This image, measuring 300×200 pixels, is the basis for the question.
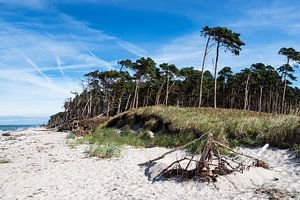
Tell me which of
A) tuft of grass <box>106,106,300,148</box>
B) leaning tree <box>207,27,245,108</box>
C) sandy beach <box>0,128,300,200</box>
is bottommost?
sandy beach <box>0,128,300,200</box>

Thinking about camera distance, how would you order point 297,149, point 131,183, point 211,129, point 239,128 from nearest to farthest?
point 131,183 → point 297,149 → point 239,128 → point 211,129

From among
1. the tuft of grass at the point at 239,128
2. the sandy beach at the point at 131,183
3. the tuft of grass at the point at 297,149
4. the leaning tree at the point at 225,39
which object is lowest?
the sandy beach at the point at 131,183

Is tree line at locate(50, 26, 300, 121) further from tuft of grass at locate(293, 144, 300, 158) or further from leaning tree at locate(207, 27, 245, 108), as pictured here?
tuft of grass at locate(293, 144, 300, 158)

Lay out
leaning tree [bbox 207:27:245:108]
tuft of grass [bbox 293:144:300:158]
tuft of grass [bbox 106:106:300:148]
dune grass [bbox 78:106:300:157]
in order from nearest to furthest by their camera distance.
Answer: tuft of grass [bbox 293:144:300:158] < tuft of grass [bbox 106:106:300:148] < dune grass [bbox 78:106:300:157] < leaning tree [bbox 207:27:245:108]

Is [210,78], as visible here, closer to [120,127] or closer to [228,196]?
[120,127]

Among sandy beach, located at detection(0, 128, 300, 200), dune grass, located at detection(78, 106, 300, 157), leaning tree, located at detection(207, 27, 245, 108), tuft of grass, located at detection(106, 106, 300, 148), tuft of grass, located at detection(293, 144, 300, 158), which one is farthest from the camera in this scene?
leaning tree, located at detection(207, 27, 245, 108)

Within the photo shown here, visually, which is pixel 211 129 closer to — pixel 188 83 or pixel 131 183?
pixel 131 183

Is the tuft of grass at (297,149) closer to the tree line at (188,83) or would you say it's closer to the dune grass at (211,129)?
the dune grass at (211,129)

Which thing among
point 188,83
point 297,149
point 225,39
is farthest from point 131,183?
point 188,83

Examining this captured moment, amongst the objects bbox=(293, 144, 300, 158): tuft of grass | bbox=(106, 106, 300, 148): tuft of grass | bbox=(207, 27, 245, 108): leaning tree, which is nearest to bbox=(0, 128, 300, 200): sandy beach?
bbox=(293, 144, 300, 158): tuft of grass

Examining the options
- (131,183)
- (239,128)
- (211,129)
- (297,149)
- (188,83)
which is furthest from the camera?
(188,83)

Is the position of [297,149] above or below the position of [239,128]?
below

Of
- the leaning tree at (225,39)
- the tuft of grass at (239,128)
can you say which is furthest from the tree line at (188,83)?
the tuft of grass at (239,128)

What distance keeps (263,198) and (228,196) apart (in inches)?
35.0
